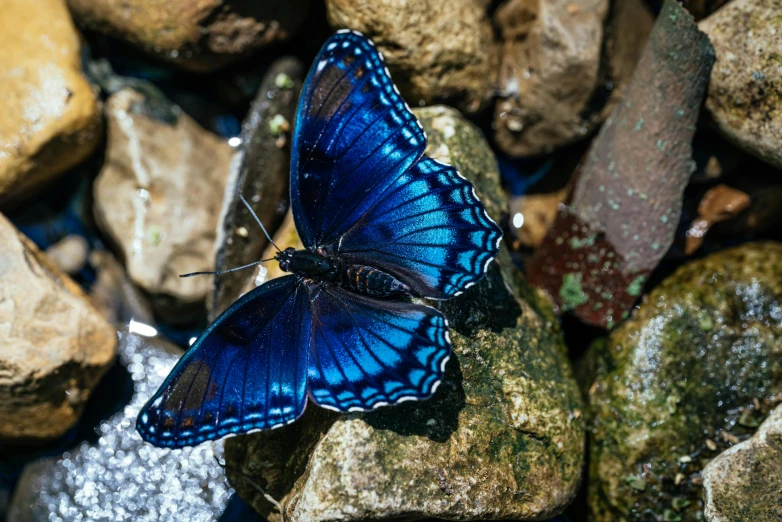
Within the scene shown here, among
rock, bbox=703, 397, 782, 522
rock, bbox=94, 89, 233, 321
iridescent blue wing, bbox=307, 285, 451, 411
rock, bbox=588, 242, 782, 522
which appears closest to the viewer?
iridescent blue wing, bbox=307, 285, 451, 411

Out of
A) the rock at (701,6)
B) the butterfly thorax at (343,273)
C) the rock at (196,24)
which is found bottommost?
the butterfly thorax at (343,273)

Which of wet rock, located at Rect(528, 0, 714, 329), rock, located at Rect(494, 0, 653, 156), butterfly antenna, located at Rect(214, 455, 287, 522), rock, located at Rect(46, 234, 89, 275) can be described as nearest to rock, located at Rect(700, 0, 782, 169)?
wet rock, located at Rect(528, 0, 714, 329)

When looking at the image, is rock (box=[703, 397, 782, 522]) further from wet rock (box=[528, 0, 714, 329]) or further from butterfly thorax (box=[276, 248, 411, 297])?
butterfly thorax (box=[276, 248, 411, 297])

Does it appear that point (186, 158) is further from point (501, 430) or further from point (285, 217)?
point (501, 430)

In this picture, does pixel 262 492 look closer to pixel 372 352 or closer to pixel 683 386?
pixel 372 352

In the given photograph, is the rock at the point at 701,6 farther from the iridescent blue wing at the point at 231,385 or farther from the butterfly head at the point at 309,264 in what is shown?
the iridescent blue wing at the point at 231,385

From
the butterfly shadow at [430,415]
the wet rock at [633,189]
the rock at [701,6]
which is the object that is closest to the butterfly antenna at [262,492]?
the butterfly shadow at [430,415]

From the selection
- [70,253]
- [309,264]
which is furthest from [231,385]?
[70,253]
